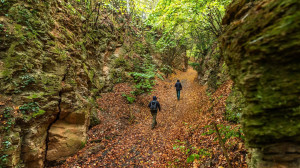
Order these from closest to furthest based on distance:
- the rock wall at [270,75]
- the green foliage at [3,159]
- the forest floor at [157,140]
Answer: the rock wall at [270,75] < the green foliage at [3,159] < the forest floor at [157,140]

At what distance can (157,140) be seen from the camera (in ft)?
22.9

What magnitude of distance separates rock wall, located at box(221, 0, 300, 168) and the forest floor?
69.3 inches

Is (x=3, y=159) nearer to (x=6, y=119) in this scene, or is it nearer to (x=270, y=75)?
(x=6, y=119)

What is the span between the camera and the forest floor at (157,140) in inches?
170

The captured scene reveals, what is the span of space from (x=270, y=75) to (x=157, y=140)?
246 inches

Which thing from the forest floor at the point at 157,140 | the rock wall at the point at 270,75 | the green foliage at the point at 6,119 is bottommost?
the forest floor at the point at 157,140

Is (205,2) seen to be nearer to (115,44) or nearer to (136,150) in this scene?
(136,150)

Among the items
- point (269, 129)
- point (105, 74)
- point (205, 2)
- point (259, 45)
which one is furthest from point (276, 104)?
point (105, 74)

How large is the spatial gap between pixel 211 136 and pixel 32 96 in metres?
7.35

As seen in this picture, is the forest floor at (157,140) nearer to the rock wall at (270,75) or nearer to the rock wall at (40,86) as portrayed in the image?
the rock wall at (40,86)

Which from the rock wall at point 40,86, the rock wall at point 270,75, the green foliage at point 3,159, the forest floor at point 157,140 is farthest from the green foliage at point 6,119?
the rock wall at point 270,75

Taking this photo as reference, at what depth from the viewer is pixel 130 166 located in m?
5.48

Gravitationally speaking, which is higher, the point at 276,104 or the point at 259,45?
the point at 259,45

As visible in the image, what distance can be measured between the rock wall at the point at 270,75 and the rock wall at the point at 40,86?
264 inches
